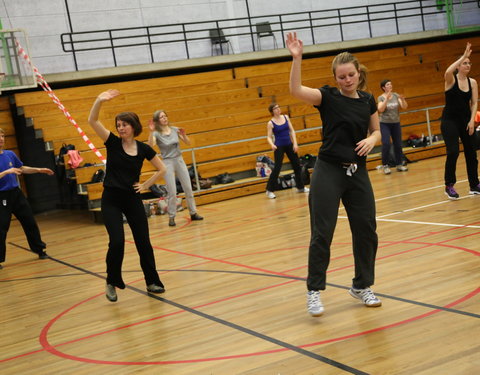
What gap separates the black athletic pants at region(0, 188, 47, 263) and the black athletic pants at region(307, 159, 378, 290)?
4714 millimetres

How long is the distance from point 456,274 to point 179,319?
196 centimetres

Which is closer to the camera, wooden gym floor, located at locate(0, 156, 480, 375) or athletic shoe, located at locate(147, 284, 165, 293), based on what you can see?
wooden gym floor, located at locate(0, 156, 480, 375)

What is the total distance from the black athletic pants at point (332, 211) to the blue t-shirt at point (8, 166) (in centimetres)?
465

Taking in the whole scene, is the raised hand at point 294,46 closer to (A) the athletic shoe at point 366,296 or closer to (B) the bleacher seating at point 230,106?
(A) the athletic shoe at point 366,296

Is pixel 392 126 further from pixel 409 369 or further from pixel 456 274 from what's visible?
pixel 409 369

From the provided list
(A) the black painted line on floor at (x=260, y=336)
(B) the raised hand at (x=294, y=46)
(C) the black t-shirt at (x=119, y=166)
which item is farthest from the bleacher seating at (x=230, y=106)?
(B) the raised hand at (x=294, y=46)

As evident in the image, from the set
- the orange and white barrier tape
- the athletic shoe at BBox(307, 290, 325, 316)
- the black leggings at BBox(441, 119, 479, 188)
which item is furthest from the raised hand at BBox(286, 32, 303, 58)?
the orange and white barrier tape

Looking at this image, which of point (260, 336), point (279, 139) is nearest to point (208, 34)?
point (279, 139)

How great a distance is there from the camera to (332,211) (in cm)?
395

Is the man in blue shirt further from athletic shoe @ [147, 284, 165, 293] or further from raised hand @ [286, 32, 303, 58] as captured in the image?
raised hand @ [286, 32, 303, 58]

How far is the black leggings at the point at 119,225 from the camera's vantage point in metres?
5.05

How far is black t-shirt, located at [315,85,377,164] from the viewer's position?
389 cm

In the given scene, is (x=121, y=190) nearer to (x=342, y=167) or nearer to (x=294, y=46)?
(x=342, y=167)

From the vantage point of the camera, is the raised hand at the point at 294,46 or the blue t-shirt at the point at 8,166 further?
the blue t-shirt at the point at 8,166
